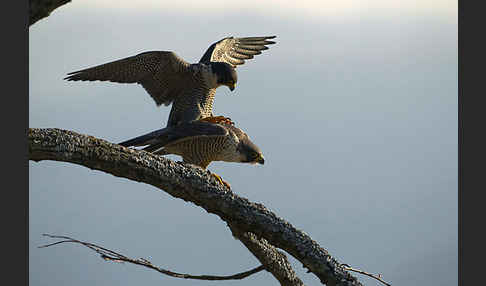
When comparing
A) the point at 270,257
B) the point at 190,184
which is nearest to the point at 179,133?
the point at 270,257

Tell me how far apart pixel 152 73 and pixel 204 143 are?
98 centimetres

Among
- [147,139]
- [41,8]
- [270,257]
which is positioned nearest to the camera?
[41,8]

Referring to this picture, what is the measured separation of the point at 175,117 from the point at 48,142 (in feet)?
8.53

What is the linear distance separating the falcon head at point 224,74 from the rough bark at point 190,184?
2029mm

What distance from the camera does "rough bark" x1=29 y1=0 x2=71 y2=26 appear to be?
2332 millimetres

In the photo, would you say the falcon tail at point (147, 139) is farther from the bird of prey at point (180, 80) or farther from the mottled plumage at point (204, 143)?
the bird of prey at point (180, 80)

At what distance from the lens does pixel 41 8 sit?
2357 millimetres

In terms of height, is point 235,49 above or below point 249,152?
above

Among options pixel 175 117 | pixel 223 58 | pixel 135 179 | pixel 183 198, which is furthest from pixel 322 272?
pixel 223 58

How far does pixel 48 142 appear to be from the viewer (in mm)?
2869

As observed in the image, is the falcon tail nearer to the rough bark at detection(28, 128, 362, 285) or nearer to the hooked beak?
the hooked beak

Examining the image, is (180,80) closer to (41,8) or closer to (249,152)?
(249,152)

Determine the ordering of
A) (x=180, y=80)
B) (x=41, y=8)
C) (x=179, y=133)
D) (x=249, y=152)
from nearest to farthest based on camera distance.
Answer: (x=41, y=8) < (x=179, y=133) < (x=249, y=152) < (x=180, y=80)

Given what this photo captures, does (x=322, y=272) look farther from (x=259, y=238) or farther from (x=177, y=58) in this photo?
(x=177, y=58)
